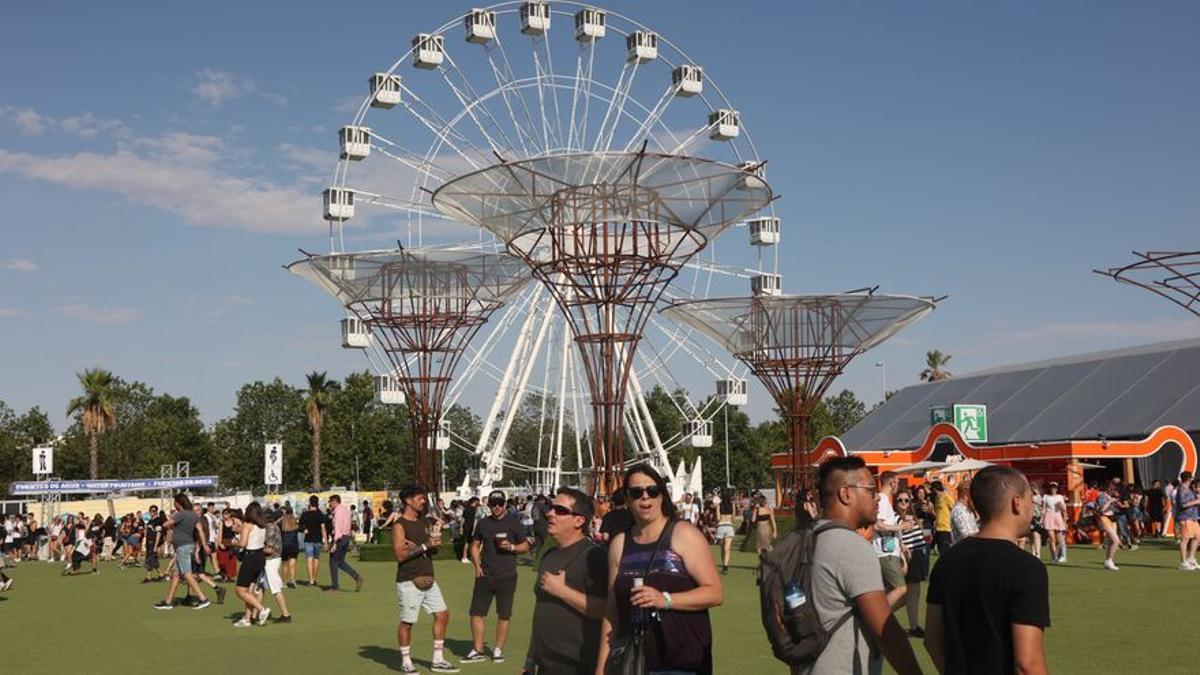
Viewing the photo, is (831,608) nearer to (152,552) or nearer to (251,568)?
(251,568)

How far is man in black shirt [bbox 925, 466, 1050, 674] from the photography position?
454 centimetres

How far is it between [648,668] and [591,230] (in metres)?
27.7

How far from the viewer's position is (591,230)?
33.2 metres

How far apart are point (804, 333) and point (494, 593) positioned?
3785 cm

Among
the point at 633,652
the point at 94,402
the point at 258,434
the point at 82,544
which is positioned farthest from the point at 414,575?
the point at 258,434

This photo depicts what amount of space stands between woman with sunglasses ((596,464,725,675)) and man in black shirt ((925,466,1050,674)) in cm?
116

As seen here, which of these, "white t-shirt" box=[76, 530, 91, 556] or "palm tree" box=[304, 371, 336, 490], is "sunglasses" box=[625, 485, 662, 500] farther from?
"palm tree" box=[304, 371, 336, 490]

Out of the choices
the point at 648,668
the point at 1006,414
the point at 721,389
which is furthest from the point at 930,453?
the point at 648,668

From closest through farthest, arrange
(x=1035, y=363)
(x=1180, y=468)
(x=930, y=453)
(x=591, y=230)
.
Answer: (x=591, y=230) → (x=1180, y=468) → (x=930, y=453) → (x=1035, y=363)

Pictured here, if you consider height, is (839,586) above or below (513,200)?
below

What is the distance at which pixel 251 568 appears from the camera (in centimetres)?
1775

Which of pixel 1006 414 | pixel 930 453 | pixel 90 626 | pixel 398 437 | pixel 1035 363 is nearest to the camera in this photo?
pixel 90 626

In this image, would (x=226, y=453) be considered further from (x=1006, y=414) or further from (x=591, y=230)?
(x=591, y=230)

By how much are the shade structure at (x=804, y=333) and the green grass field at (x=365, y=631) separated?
2349 cm
